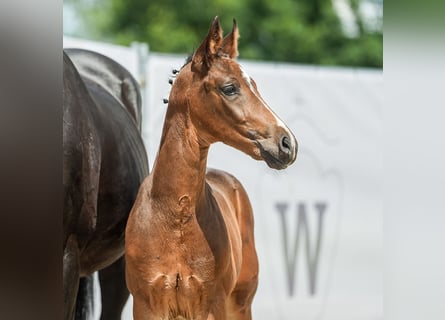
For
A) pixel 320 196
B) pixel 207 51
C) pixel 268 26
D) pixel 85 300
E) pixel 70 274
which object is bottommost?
pixel 85 300

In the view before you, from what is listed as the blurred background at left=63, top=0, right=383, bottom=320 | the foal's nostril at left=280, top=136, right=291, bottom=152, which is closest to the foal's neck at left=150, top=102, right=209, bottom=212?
the foal's nostril at left=280, top=136, right=291, bottom=152

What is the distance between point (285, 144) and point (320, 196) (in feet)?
4.90

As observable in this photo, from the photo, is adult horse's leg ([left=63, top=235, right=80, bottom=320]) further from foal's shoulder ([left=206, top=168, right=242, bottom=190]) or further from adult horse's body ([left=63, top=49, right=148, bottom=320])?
foal's shoulder ([left=206, top=168, right=242, bottom=190])

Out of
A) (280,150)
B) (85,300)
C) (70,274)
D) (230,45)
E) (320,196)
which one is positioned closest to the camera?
(280,150)

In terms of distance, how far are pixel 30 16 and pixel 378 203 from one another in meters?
1.91

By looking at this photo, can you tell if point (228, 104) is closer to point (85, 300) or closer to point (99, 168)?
point (99, 168)

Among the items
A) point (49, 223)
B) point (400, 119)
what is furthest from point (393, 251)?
point (49, 223)

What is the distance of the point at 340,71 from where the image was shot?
3471 mm

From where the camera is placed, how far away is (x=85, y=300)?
2.64 m

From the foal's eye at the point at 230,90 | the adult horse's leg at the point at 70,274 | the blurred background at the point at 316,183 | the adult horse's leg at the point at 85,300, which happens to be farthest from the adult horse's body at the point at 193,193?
the blurred background at the point at 316,183

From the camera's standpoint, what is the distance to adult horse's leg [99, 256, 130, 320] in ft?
8.82

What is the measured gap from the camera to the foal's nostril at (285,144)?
190 centimetres

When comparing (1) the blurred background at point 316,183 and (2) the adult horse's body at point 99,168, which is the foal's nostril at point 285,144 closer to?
(2) the adult horse's body at point 99,168

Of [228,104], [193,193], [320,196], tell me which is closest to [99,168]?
[193,193]
